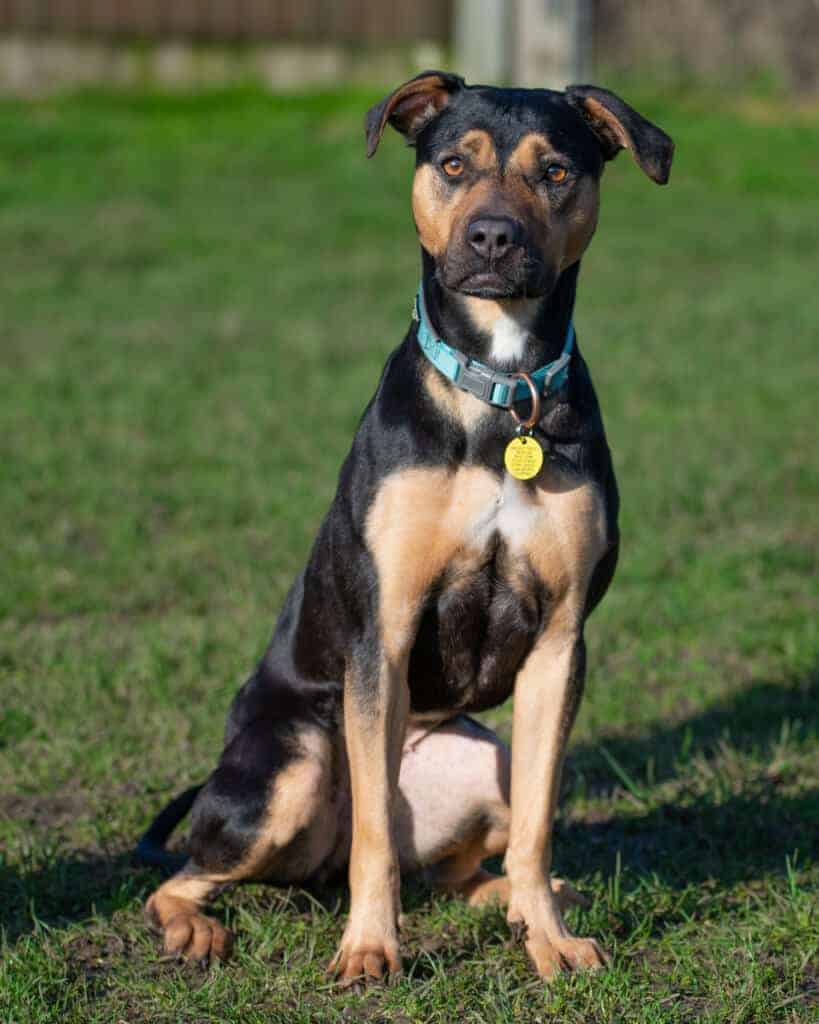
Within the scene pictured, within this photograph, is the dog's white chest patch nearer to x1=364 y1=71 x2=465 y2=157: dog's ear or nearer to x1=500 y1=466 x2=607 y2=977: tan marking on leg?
x1=500 y1=466 x2=607 y2=977: tan marking on leg

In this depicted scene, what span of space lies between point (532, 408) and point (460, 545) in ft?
1.16

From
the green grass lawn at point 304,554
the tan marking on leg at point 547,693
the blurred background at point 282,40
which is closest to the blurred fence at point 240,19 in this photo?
the blurred background at point 282,40

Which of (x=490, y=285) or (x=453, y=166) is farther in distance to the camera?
(x=453, y=166)

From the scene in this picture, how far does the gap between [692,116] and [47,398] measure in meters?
10.8

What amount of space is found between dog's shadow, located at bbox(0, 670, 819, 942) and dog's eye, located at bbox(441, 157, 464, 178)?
5.92ft

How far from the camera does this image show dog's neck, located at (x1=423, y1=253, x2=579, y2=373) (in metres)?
3.70

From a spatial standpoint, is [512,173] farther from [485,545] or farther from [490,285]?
[485,545]

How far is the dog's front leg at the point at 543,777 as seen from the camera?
3.72 m

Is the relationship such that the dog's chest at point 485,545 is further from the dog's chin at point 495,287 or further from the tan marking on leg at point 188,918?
the tan marking on leg at point 188,918

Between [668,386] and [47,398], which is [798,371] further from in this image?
[47,398]

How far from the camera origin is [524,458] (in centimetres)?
357

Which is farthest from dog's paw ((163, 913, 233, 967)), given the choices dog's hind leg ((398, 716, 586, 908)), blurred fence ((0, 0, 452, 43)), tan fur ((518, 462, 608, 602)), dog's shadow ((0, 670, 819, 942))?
blurred fence ((0, 0, 452, 43))

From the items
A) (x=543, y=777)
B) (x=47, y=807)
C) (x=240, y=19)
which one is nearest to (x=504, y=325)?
(x=543, y=777)

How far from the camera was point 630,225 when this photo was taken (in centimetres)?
1405
